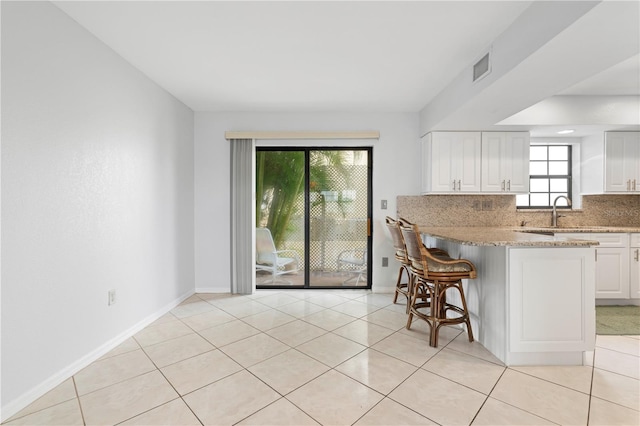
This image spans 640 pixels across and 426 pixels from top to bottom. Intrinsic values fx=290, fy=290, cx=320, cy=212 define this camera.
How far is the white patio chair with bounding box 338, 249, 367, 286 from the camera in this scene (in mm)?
4039

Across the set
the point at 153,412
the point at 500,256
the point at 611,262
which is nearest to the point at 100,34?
the point at 153,412

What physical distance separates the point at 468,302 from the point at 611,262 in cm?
210

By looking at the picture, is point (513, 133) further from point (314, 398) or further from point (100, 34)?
point (100, 34)

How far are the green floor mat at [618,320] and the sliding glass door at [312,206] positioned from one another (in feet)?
7.91

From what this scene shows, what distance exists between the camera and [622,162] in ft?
11.6

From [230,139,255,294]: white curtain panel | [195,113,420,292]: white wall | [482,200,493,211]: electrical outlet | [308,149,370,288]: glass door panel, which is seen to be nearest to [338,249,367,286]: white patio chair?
[308,149,370,288]: glass door panel

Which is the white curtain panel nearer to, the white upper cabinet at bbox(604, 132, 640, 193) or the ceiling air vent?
the ceiling air vent

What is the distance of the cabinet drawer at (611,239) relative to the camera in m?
3.35

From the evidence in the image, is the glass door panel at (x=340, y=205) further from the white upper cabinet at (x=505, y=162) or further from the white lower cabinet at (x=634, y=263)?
the white lower cabinet at (x=634, y=263)

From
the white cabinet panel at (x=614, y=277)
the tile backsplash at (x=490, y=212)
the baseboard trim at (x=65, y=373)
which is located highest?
the tile backsplash at (x=490, y=212)

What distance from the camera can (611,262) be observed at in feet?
11.0

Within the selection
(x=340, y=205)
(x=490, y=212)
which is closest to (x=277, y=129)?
(x=340, y=205)

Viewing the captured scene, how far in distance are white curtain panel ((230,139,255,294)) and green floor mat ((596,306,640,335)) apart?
375 cm

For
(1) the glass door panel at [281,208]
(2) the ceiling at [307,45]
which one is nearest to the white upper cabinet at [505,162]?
(2) the ceiling at [307,45]
